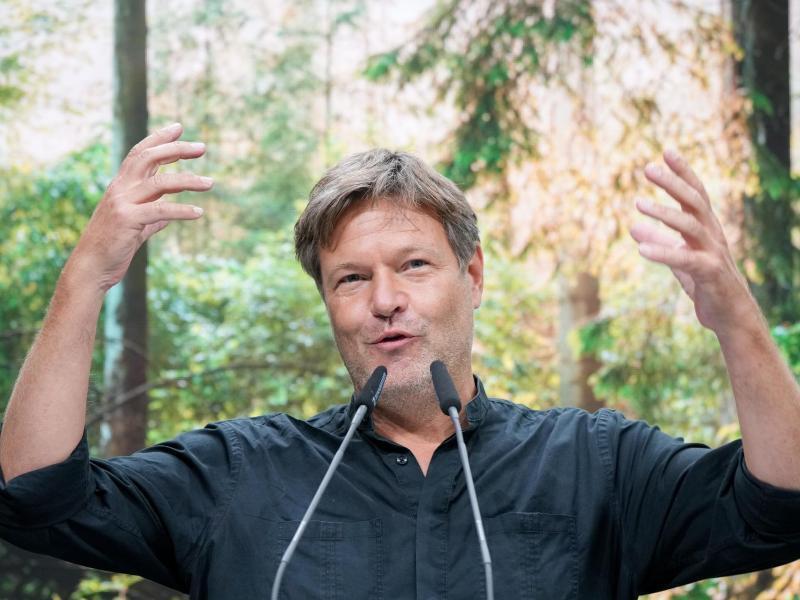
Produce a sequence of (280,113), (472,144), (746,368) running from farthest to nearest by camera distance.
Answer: (280,113) < (472,144) < (746,368)

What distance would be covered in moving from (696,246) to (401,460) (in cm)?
70

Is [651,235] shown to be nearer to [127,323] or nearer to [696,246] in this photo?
[696,246]

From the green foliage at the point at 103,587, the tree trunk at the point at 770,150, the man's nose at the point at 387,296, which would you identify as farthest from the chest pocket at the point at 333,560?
the tree trunk at the point at 770,150

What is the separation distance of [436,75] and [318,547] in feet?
13.3

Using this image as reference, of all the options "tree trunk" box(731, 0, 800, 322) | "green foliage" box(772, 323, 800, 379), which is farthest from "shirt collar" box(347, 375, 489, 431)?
"tree trunk" box(731, 0, 800, 322)

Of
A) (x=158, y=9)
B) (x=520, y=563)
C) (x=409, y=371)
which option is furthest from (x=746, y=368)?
(x=158, y=9)

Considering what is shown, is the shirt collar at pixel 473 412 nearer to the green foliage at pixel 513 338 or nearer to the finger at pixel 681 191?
the finger at pixel 681 191

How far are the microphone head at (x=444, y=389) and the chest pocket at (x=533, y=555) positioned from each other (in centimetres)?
29

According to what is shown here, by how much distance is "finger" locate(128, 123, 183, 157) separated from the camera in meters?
1.49

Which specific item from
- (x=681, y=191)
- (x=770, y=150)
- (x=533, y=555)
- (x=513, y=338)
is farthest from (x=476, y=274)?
(x=513, y=338)

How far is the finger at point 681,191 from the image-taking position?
4.32 ft

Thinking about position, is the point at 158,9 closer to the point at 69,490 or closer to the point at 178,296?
the point at 178,296

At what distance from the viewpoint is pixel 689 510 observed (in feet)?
5.24

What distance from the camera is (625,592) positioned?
66.6 inches
